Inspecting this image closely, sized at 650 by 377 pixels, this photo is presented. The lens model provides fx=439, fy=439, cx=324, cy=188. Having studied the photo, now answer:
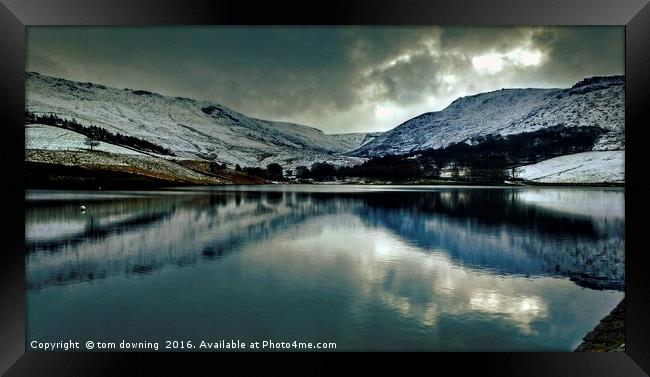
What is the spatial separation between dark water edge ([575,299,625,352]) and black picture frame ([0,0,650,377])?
557 millimetres

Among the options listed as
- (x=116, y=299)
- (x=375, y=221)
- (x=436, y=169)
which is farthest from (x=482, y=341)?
(x=436, y=169)

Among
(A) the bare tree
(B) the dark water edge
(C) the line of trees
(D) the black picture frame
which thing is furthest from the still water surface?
(A) the bare tree

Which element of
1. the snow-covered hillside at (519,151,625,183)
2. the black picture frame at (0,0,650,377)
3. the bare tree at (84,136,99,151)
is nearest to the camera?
the black picture frame at (0,0,650,377)

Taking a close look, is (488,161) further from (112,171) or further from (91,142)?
(91,142)

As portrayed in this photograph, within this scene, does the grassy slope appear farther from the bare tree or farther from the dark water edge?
the dark water edge

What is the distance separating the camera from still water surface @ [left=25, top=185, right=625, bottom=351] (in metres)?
10.1

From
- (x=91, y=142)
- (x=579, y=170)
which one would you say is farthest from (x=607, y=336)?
(x=91, y=142)

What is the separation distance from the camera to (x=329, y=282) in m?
13.9

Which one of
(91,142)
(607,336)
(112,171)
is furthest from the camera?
(91,142)

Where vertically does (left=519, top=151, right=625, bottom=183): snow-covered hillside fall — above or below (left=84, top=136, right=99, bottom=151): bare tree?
below

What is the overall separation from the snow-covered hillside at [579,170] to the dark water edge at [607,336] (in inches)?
2511

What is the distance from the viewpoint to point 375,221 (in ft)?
95.0
